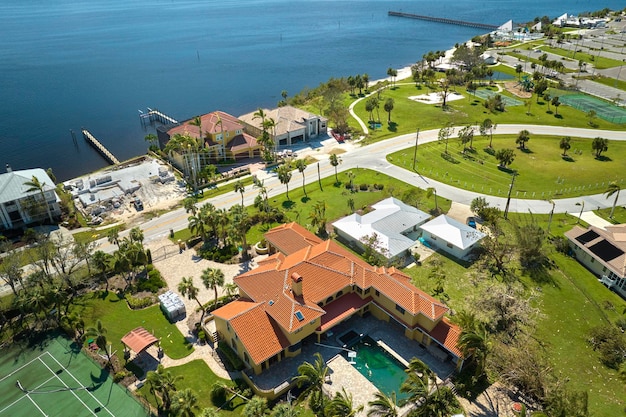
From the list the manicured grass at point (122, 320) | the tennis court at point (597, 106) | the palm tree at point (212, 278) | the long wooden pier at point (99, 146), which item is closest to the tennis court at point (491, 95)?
the tennis court at point (597, 106)

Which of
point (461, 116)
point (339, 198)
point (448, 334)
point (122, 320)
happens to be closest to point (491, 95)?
point (461, 116)

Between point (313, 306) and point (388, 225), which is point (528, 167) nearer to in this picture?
point (388, 225)

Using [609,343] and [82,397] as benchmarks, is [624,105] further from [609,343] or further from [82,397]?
[82,397]

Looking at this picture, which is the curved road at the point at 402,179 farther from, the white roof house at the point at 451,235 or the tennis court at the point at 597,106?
the white roof house at the point at 451,235

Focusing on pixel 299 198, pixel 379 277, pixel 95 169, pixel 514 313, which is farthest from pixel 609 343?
pixel 95 169

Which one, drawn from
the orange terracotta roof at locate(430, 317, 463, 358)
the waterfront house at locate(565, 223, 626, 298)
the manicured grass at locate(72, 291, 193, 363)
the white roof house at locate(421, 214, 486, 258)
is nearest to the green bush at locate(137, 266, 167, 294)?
the manicured grass at locate(72, 291, 193, 363)

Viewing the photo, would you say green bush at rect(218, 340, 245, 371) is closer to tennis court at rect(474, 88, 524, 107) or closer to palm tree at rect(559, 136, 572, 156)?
palm tree at rect(559, 136, 572, 156)
